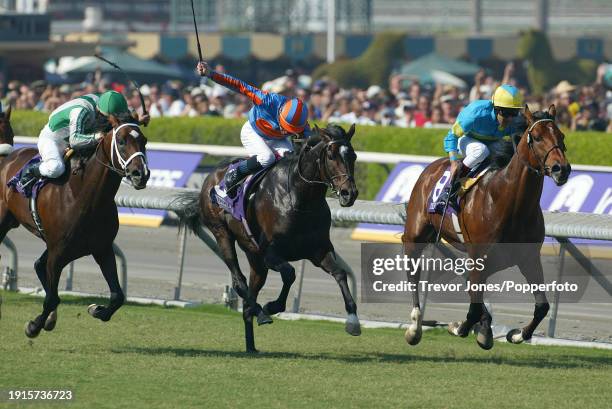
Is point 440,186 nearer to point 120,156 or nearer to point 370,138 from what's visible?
point 120,156

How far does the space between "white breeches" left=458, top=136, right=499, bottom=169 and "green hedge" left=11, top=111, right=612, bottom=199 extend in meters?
6.95

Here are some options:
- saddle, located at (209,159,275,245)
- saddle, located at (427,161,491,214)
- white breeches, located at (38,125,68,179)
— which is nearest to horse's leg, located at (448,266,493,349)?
saddle, located at (427,161,491,214)

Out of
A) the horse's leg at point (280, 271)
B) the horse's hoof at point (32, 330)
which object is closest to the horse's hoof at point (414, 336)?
the horse's leg at point (280, 271)

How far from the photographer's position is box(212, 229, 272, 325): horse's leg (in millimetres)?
9766

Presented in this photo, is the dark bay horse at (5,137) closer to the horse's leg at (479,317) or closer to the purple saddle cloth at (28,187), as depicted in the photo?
the purple saddle cloth at (28,187)

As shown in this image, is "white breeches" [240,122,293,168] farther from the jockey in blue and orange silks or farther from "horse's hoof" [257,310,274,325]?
"horse's hoof" [257,310,274,325]

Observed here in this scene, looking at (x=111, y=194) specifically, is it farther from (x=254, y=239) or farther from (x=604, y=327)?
(x=604, y=327)

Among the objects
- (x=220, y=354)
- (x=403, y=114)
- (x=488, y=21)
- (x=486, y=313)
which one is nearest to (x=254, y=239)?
(x=220, y=354)

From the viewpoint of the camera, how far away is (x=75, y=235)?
383 inches

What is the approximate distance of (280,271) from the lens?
973 cm

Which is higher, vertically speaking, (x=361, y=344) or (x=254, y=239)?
(x=254, y=239)

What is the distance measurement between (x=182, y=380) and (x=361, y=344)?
2217 millimetres

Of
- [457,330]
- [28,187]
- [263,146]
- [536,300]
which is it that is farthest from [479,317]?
[28,187]

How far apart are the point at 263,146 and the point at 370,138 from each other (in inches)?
337
